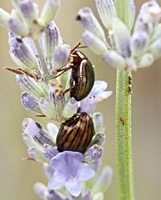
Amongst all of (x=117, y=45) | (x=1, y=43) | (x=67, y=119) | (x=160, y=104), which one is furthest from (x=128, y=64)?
(x=160, y=104)

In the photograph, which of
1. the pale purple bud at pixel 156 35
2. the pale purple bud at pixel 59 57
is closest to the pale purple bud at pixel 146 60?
the pale purple bud at pixel 156 35

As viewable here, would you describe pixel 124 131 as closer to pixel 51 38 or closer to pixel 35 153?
pixel 35 153

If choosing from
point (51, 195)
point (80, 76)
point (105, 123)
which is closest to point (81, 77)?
point (80, 76)

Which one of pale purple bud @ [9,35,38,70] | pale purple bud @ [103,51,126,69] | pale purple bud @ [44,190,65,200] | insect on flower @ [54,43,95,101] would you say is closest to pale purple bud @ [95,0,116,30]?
insect on flower @ [54,43,95,101]

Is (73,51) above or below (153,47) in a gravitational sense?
above

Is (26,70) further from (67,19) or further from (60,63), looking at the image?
(67,19)
